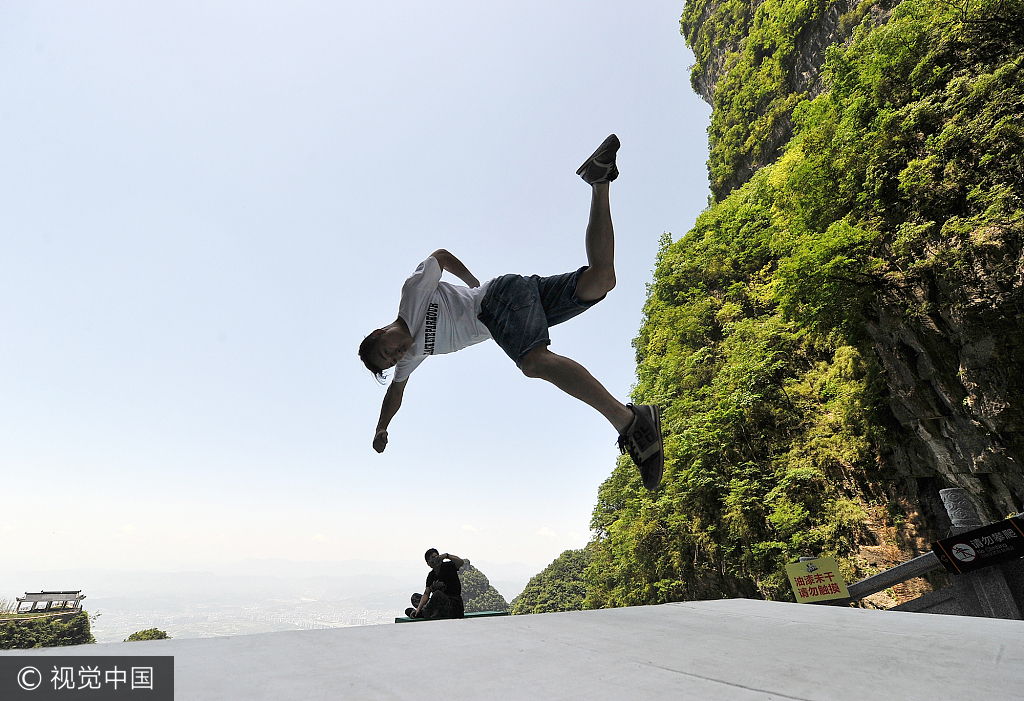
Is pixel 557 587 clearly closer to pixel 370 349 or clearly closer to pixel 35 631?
pixel 35 631

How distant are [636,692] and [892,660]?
0.70 meters

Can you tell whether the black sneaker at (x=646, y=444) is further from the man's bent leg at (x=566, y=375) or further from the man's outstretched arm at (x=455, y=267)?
the man's outstretched arm at (x=455, y=267)

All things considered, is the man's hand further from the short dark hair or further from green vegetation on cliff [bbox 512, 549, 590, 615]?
green vegetation on cliff [bbox 512, 549, 590, 615]

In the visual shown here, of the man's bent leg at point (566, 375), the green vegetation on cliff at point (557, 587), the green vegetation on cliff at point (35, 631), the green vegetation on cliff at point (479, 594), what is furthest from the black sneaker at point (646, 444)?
the green vegetation on cliff at point (479, 594)

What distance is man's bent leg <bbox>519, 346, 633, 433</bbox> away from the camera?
2.32 meters

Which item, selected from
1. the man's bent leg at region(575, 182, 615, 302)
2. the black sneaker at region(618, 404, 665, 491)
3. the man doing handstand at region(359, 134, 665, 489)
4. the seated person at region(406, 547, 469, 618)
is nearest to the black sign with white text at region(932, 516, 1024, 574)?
the black sneaker at region(618, 404, 665, 491)

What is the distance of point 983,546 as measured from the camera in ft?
11.7

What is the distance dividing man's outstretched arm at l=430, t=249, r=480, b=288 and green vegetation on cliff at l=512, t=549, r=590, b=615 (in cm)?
3077

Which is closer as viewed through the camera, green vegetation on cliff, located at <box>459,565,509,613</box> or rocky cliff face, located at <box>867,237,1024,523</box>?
rocky cliff face, located at <box>867,237,1024,523</box>

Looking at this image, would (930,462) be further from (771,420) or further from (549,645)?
(549,645)

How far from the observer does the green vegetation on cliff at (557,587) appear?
32.4 meters

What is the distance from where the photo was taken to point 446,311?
2.58m

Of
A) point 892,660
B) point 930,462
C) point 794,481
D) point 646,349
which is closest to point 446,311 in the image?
point 892,660

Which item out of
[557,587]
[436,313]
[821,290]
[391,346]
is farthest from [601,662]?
[557,587]
